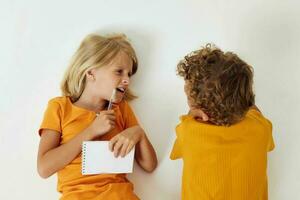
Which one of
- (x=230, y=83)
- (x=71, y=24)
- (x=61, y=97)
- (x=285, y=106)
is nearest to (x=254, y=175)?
(x=230, y=83)

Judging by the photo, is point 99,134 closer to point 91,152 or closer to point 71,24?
point 91,152

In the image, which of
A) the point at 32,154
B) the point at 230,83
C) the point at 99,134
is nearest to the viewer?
the point at 230,83

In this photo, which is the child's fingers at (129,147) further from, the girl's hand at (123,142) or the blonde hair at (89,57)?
the blonde hair at (89,57)

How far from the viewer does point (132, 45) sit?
1.23 meters

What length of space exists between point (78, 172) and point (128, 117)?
0.77 ft

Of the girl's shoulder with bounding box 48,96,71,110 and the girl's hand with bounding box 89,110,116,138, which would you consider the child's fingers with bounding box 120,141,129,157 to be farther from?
the girl's shoulder with bounding box 48,96,71,110

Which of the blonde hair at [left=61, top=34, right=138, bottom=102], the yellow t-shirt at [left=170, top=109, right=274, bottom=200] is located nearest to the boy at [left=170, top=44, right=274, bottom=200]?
the yellow t-shirt at [left=170, top=109, right=274, bottom=200]

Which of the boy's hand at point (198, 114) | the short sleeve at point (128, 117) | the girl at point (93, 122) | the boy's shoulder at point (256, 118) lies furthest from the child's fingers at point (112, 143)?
the boy's shoulder at point (256, 118)

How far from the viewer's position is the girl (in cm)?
103

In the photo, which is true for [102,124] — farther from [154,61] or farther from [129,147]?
[154,61]

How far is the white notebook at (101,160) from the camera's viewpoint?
1003 mm

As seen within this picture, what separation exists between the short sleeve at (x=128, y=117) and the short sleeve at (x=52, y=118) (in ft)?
0.67

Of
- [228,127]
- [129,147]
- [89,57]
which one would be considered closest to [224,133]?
[228,127]

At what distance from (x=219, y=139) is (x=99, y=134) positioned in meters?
0.34
